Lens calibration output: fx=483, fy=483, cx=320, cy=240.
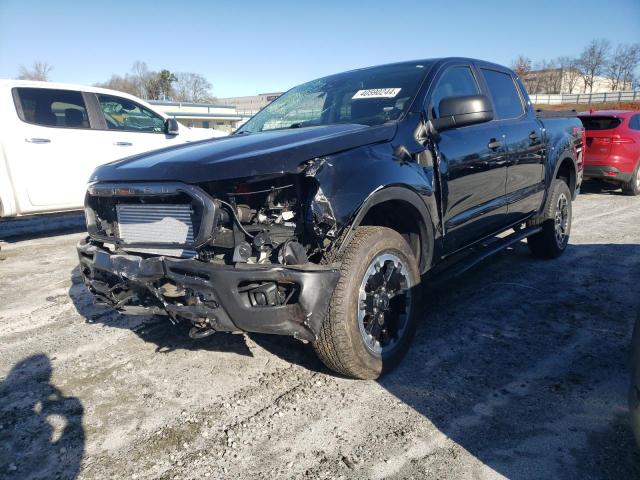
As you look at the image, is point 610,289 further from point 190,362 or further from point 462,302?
point 190,362

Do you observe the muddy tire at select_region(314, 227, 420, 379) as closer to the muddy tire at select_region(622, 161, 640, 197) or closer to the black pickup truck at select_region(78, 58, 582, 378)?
the black pickup truck at select_region(78, 58, 582, 378)

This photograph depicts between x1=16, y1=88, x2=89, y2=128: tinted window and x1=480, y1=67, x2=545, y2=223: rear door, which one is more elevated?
x1=16, y1=88, x2=89, y2=128: tinted window

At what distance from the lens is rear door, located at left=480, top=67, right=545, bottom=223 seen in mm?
4262

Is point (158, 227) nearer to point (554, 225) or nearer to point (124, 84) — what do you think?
point (554, 225)

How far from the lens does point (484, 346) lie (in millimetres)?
3330

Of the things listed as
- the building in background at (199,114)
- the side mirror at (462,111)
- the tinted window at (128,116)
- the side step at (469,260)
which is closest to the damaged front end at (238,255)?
the side mirror at (462,111)

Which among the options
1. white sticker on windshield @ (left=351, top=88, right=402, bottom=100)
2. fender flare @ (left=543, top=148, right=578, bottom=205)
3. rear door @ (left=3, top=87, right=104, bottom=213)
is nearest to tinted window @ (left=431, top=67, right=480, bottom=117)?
white sticker on windshield @ (left=351, top=88, right=402, bottom=100)

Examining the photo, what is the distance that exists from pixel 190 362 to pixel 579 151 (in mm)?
5058

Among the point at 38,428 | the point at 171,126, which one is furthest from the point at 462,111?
the point at 171,126

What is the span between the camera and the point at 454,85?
3820 mm

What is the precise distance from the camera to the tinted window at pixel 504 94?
4340mm

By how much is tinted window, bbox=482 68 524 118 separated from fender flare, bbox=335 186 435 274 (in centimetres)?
171

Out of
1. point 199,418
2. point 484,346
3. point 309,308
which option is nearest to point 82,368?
point 199,418

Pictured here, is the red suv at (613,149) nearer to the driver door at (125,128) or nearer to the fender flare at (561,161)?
the fender flare at (561,161)
